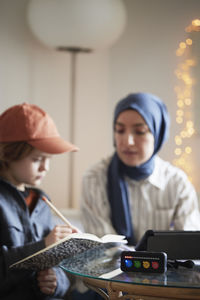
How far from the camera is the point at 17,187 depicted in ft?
4.86

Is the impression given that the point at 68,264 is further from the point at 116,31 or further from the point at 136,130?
the point at 116,31

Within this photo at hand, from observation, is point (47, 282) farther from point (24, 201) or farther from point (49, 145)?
point (49, 145)

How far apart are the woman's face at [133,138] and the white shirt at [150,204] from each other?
95 millimetres

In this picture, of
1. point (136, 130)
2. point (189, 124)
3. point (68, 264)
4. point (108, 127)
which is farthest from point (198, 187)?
point (68, 264)

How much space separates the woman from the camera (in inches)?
68.8

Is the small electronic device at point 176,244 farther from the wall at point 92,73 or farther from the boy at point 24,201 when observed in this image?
the wall at point 92,73

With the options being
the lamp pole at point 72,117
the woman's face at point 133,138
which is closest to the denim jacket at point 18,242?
the woman's face at point 133,138

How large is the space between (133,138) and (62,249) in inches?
26.7

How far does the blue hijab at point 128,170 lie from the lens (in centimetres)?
174

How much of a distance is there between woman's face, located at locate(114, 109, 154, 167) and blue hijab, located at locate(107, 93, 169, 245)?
20 millimetres

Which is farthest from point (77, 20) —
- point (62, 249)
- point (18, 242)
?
point (62, 249)

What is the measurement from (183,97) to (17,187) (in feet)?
4.03

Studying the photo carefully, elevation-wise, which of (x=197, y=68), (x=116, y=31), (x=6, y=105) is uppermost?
(x=116, y=31)

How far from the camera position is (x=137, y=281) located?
1010 mm
